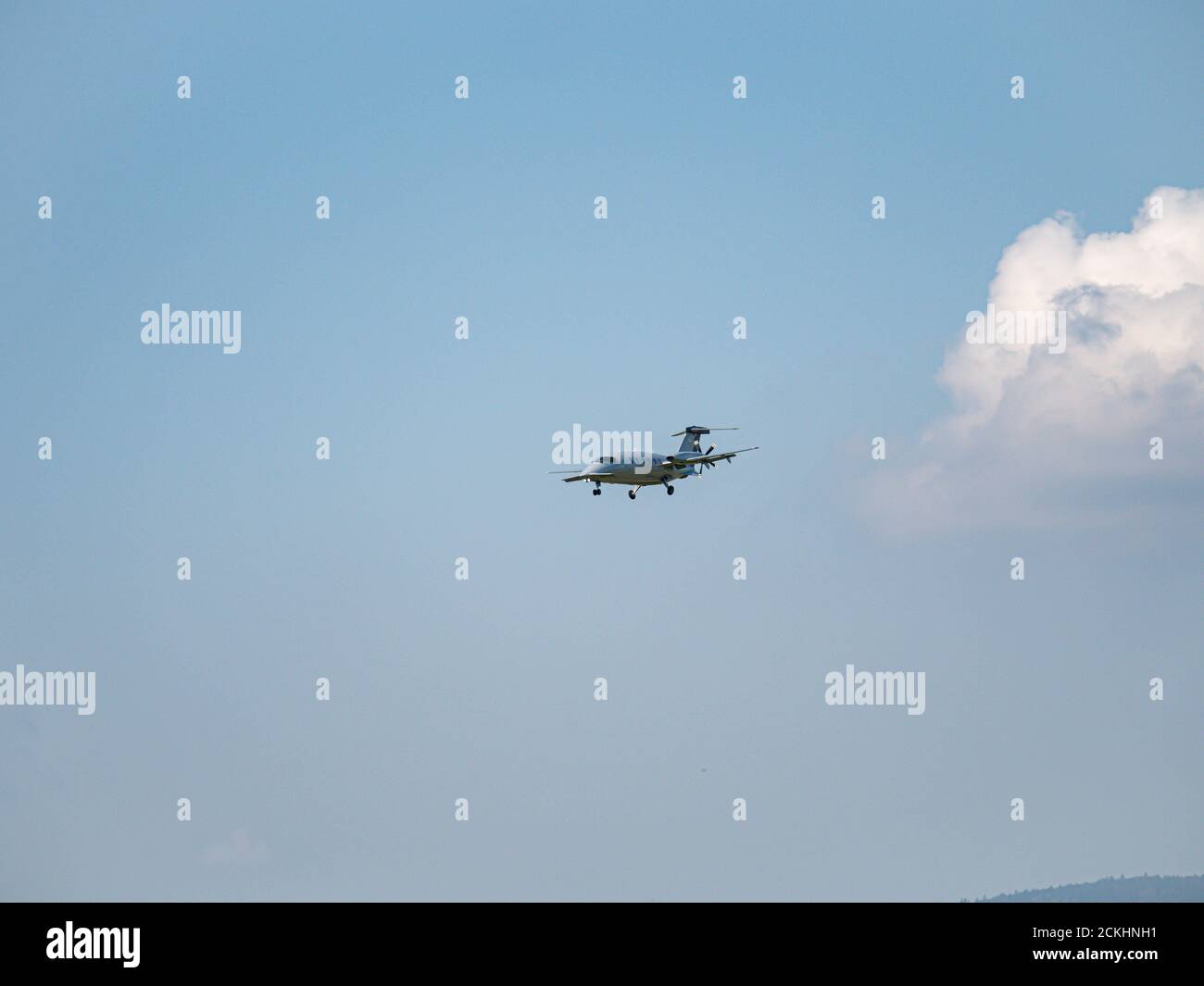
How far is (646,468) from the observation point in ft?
462

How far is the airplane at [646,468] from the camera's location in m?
138

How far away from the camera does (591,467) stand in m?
138

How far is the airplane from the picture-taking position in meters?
138
